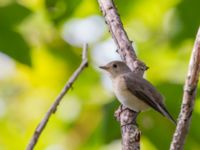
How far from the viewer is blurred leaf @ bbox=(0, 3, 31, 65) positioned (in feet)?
10.9

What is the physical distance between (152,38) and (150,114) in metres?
1.00

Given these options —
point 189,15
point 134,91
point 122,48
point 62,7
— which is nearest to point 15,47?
point 62,7

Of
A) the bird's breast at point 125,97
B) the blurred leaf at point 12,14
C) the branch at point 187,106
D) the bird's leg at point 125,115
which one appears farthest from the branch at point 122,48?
the branch at point 187,106

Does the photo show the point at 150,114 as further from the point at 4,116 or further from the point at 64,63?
the point at 4,116

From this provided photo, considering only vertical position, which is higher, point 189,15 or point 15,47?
point 15,47

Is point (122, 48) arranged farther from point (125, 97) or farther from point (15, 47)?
point (125, 97)

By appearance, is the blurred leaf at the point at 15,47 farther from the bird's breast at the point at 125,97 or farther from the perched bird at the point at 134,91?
the bird's breast at the point at 125,97

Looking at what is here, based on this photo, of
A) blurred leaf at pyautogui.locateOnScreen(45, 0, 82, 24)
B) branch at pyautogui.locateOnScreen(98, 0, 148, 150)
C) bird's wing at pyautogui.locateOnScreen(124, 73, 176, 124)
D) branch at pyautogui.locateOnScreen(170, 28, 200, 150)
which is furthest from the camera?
bird's wing at pyautogui.locateOnScreen(124, 73, 176, 124)

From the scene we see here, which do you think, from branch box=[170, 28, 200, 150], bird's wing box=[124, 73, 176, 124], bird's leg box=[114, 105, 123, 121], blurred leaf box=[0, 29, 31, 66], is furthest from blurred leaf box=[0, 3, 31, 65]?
branch box=[170, 28, 200, 150]

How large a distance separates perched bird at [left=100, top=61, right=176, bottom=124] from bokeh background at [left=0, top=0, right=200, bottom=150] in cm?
6

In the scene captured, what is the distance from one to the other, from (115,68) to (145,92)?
404 millimetres

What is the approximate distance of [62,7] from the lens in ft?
11.0

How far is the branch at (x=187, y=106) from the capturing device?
2.07 metres

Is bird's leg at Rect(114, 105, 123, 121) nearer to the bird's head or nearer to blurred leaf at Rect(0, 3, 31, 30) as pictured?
the bird's head
